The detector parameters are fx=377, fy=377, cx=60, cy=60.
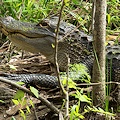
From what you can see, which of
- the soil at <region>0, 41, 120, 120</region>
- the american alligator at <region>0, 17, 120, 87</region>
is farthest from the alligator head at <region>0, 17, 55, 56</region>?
the soil at <region>0, 41, 120, 120</region>

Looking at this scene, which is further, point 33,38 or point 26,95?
point 33,38

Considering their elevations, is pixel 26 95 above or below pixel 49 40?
below

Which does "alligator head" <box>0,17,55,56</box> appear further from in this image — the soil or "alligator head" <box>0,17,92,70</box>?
the soil

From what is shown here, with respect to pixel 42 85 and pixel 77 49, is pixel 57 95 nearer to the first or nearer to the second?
pixel 42 85

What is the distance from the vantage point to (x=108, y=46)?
13.1 feet

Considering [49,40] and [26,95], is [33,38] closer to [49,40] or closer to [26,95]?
[49,40]

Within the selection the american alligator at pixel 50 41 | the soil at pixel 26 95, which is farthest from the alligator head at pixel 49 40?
the soil at pixel 26 95

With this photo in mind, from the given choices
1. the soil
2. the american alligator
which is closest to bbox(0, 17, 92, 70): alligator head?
the american alligator

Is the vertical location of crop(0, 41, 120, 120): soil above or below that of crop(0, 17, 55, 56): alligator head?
below

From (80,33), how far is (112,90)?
1.07 m

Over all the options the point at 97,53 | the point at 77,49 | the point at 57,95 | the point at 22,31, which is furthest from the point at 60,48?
the point at 97,53

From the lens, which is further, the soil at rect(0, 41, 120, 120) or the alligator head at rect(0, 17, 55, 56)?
the alligator head at rect(0, 17, 55, 56)

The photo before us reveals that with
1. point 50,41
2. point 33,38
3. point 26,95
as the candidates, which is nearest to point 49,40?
point 50,41

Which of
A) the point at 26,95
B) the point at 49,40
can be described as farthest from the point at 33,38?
the point at 26,95
